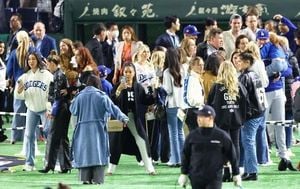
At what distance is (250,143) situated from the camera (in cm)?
1806

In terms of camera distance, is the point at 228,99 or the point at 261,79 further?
the point at 261,79

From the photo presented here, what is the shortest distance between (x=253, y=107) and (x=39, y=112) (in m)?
3.71

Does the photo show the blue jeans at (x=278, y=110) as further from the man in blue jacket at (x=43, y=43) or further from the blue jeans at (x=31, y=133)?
the man in blue jacket at (x=43, y=43)

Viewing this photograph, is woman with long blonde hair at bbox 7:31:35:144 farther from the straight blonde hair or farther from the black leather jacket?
the straight blonde hair

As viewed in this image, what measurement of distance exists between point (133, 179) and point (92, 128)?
1454 mm

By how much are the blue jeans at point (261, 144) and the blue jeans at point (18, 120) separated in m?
5.45

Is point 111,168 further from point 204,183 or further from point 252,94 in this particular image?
point 204,183

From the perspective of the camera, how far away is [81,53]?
739 inches

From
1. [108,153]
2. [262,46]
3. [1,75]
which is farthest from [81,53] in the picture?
[1,75]

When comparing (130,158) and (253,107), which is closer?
(253,107)

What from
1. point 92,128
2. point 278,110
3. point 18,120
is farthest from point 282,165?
point 18,120

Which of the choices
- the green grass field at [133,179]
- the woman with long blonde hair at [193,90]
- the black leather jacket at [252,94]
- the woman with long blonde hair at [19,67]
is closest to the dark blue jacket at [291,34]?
the green grass field at [133,179]

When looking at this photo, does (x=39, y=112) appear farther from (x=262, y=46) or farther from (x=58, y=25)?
(x=58, y=25)

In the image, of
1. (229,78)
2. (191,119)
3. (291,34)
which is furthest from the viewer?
(291,34)
